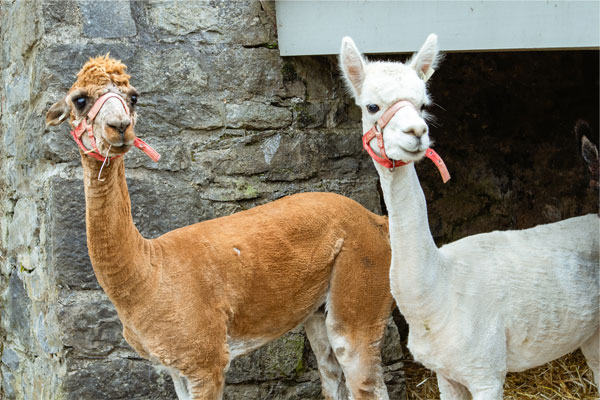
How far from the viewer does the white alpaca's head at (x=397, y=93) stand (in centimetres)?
258

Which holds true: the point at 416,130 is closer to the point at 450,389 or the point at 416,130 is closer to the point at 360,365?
the point at 450,389

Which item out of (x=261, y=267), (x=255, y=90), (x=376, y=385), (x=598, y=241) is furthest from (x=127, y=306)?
(x=598, y=241)

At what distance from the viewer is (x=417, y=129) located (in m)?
2.55

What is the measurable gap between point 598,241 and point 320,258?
1.30 meters

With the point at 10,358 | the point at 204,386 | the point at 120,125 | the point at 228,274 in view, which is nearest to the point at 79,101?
the point at 120,125

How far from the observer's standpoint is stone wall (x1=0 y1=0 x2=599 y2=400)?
3711 millimetres

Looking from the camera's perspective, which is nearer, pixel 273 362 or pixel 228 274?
pixel 228 274

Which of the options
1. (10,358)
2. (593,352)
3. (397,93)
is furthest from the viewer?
(10,358)

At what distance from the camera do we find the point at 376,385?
137 inches

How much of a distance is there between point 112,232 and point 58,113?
54cm

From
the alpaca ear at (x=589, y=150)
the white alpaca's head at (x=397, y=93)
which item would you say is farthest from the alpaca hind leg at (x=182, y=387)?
the alpaca ear at (x=589, y=150)

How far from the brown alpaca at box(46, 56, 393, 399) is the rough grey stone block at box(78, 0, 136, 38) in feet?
3.39

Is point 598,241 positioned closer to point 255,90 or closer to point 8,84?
point 255,90

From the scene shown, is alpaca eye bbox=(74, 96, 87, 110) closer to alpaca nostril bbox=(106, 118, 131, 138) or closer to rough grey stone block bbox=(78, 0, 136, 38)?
alpaca nostril bbox=(106, 118, 131, 138)
